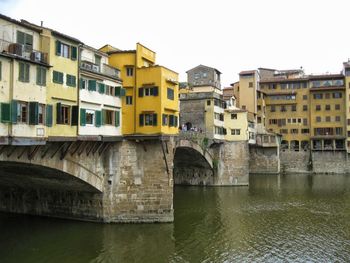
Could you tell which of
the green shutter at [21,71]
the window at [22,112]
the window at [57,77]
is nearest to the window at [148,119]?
the window at [57,77]

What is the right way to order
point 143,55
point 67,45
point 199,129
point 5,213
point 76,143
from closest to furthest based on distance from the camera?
point 67,45, point 76,143, point 143,55, point 5,213, point 199,129

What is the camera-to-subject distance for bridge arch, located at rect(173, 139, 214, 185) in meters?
53.9

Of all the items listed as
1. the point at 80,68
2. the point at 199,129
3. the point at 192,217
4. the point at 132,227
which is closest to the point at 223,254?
the point at 132,227

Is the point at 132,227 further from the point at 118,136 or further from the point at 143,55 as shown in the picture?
the point at 143,55

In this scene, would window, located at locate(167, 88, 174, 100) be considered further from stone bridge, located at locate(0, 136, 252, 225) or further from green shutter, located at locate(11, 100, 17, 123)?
green shutter, located at locate(11, 100, 17, 123)

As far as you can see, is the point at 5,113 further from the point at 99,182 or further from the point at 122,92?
the point at 122,92

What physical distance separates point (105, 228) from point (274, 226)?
15085mm

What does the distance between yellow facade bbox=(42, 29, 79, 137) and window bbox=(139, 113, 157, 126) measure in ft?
22.5

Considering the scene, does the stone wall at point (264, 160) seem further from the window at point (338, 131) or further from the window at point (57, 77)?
the window at point (57, 77)

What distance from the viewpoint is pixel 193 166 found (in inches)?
2388

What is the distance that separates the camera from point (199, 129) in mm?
56781

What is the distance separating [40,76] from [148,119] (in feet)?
35.5

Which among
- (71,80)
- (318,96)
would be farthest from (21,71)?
(318,96)

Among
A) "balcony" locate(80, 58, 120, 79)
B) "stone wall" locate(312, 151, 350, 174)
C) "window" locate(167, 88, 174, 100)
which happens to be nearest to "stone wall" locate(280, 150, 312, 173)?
"stone wall" locate(312, 151, 350, 174)
